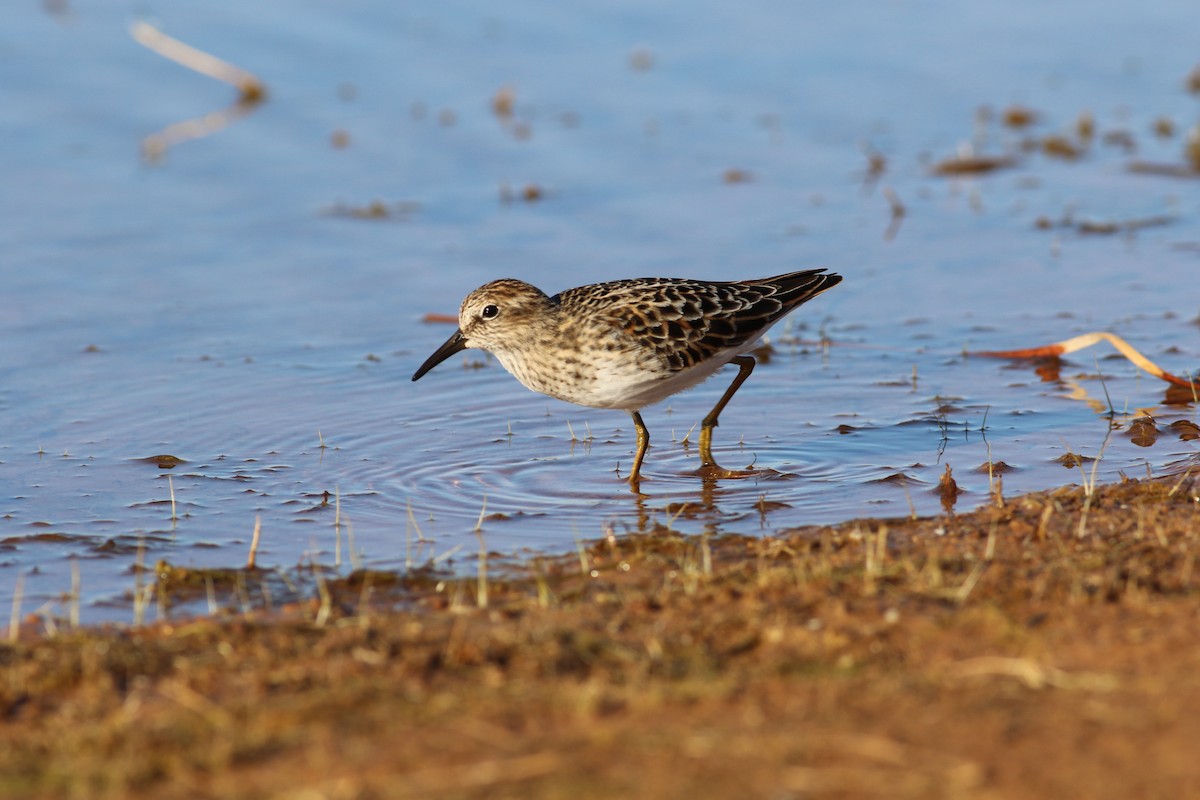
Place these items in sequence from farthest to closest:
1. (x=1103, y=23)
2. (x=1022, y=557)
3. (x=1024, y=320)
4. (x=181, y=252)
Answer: (x=1103, y=23) < (x=181, y=252) < (x=1024, y=320) < (x=1022, y=557)

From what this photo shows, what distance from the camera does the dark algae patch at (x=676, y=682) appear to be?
14.3 ft

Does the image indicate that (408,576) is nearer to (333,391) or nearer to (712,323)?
(712,323)

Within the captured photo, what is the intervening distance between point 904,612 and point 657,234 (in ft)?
25.9

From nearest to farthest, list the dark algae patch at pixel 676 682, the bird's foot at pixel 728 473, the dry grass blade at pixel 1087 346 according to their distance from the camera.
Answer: the dark algae patch at pixel 676 682 < the bird's foot at pixel 728 473 < the dry grass blade at pixel 1087 346

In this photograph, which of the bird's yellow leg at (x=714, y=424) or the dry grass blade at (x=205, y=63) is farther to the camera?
the dry grass blade at (x=205, y=63)

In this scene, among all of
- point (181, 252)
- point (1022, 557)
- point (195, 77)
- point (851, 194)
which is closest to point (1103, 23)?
point (851, 194)

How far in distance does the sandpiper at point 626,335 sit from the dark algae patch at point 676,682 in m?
1.87

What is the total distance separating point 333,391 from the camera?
1023 cm

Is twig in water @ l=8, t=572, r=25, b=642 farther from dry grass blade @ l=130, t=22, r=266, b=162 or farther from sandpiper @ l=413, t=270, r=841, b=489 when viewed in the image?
dry grass blade @ l=130, t=22, r=266, b=162

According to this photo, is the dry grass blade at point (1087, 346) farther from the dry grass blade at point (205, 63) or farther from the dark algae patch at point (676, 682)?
the dry grass blade at point (205, 63)

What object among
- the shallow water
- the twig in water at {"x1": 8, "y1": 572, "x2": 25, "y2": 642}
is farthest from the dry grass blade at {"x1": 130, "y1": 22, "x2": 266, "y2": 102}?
the twig in water at {"x1": 8, "y1": 572, "x2": 25, "y2": 642}

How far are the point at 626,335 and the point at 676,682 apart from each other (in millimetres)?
3833

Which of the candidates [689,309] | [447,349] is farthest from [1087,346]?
[447,349]

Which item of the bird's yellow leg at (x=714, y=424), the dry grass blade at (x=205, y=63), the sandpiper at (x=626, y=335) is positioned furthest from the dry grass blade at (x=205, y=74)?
the bird's yellow leg at (x=714, y=424)
